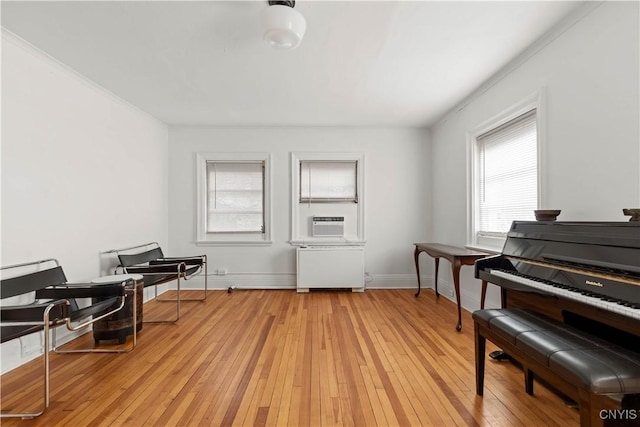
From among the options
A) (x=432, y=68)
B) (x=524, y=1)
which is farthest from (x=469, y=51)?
(x=524, y=1)

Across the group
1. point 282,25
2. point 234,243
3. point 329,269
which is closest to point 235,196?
point 234,243

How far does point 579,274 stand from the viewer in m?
1.55

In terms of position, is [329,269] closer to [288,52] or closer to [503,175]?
[503,175]

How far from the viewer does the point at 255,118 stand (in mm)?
4191

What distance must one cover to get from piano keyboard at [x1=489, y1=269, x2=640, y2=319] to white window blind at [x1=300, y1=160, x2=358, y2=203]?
2.93m

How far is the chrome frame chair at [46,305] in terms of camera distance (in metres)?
1.73

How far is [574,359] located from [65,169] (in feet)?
12.6

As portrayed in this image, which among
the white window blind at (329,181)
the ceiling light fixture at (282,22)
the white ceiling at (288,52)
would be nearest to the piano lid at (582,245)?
the white ceiling at (288,52)

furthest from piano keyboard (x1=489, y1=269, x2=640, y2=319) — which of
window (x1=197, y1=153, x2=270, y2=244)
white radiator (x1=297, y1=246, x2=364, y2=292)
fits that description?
window (x1=197, y1=153, x2=270, y2=244)

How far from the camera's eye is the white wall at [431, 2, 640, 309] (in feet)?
5.76

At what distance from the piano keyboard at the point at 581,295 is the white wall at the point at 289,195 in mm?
2705

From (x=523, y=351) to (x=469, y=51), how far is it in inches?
89.8

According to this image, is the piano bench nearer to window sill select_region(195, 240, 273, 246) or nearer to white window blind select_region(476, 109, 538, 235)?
white window blind select_region(476, 109, 538, 235)

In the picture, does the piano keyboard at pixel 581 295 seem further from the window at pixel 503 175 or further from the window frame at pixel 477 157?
the window at pixel 503 175
